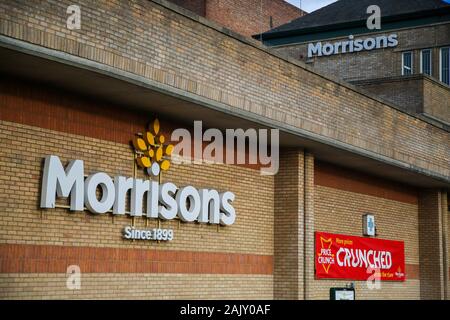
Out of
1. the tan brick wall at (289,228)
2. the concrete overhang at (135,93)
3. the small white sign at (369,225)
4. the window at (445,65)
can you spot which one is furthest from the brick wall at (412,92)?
the tan brick wall at (289,228)

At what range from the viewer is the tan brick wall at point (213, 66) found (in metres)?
11.9

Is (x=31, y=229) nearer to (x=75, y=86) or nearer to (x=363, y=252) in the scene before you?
(x=75, y=86)

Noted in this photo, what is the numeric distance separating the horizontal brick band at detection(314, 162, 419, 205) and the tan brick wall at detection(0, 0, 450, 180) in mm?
1280

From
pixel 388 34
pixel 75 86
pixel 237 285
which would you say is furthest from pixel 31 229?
pixel 388 34

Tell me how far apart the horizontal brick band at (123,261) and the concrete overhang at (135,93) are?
106 inches

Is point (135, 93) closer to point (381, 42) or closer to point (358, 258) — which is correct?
point (358, 258)

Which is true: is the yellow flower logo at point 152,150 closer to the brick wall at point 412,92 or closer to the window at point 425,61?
the brick wall at point 412,92

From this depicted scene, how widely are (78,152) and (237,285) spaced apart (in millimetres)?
5550

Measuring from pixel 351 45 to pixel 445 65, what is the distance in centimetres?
410

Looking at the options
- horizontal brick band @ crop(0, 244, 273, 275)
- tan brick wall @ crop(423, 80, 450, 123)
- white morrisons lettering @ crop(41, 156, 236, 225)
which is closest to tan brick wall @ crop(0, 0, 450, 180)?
white morrisons lettering @ crop(41, 156, 236, 225)

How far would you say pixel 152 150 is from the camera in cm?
1516

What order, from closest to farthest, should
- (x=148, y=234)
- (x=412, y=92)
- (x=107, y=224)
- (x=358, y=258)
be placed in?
(x=107, y=224), (x=148, y=234), (x=358, y=258), (x=412, y=92)

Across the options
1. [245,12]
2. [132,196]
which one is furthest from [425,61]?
[132,196]

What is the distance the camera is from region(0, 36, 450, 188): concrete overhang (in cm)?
1163
